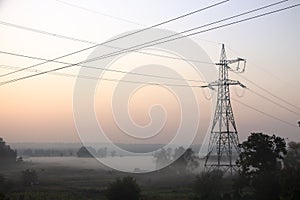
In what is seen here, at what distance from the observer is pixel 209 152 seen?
31.6 meters

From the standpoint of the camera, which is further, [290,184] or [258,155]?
[258,155]

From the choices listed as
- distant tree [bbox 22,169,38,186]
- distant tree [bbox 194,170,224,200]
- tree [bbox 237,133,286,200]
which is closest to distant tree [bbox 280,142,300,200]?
tree [bbox 237,133,286,200]

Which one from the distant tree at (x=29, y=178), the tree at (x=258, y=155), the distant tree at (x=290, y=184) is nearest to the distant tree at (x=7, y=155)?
the distant tree at (x=29, y=178)

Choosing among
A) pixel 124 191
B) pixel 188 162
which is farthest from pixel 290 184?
pixel 188 162

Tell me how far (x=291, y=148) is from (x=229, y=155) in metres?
25.5

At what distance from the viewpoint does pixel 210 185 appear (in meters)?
36.2

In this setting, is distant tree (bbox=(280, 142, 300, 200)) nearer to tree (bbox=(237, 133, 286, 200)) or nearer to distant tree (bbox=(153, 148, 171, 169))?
tree (bbox=(237, 133, 286, 200))

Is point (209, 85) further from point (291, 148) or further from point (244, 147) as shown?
point (291, 148)

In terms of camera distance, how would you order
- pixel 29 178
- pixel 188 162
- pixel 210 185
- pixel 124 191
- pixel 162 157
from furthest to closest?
pixel 162 157 < pixel 188 162 < pixel 29 178 < pixel 210 185 < pixel 124 191

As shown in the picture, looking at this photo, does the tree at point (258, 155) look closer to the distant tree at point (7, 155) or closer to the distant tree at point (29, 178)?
the distant tree at point (29, 178)

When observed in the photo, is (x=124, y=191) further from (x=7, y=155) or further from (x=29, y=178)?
(x=7, y=155)

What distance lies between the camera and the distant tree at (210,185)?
3547cm

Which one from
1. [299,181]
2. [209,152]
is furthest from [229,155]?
[299,181]

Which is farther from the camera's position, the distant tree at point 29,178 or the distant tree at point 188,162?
the distant tree at point 188,162
